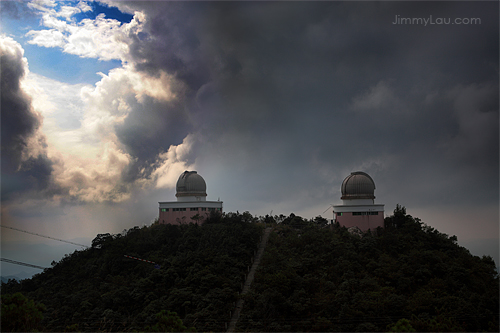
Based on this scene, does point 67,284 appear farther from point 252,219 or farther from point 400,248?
point 400,248

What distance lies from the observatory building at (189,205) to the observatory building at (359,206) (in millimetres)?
14921

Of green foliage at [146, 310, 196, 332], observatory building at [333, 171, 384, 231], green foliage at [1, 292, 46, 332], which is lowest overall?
green foliage at [146, 310, 196, 332]

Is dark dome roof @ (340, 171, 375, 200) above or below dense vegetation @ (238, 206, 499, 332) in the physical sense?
above

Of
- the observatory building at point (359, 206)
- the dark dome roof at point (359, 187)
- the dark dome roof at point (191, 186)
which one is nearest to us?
the observatory building at point (359, 206)

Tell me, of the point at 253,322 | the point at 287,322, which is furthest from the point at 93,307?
the point at 287,322

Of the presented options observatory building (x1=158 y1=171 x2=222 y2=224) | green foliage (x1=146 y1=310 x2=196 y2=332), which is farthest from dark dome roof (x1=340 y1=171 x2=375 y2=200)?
green foliage (x1=146 y1=310 x2=196 y2=332)

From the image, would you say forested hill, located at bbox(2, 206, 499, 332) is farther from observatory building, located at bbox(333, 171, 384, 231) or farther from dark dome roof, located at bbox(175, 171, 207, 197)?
dark dome roof, located at bbox(175, 171, 207, 197)

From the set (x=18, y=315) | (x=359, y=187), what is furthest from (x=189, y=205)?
(x=18, y=315)

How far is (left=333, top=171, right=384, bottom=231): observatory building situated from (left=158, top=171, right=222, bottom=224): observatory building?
1492 centimetres

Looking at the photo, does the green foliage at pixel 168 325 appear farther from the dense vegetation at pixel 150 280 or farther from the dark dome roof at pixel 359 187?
the dark dome roof at pixel 359 187

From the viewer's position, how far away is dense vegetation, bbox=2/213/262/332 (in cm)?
2430

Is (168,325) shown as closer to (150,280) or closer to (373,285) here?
(150,280)

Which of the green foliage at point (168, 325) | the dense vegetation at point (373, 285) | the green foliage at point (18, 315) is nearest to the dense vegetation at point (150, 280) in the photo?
the green foliage at point (168, 325)

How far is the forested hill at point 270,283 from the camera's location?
22.2 meters
